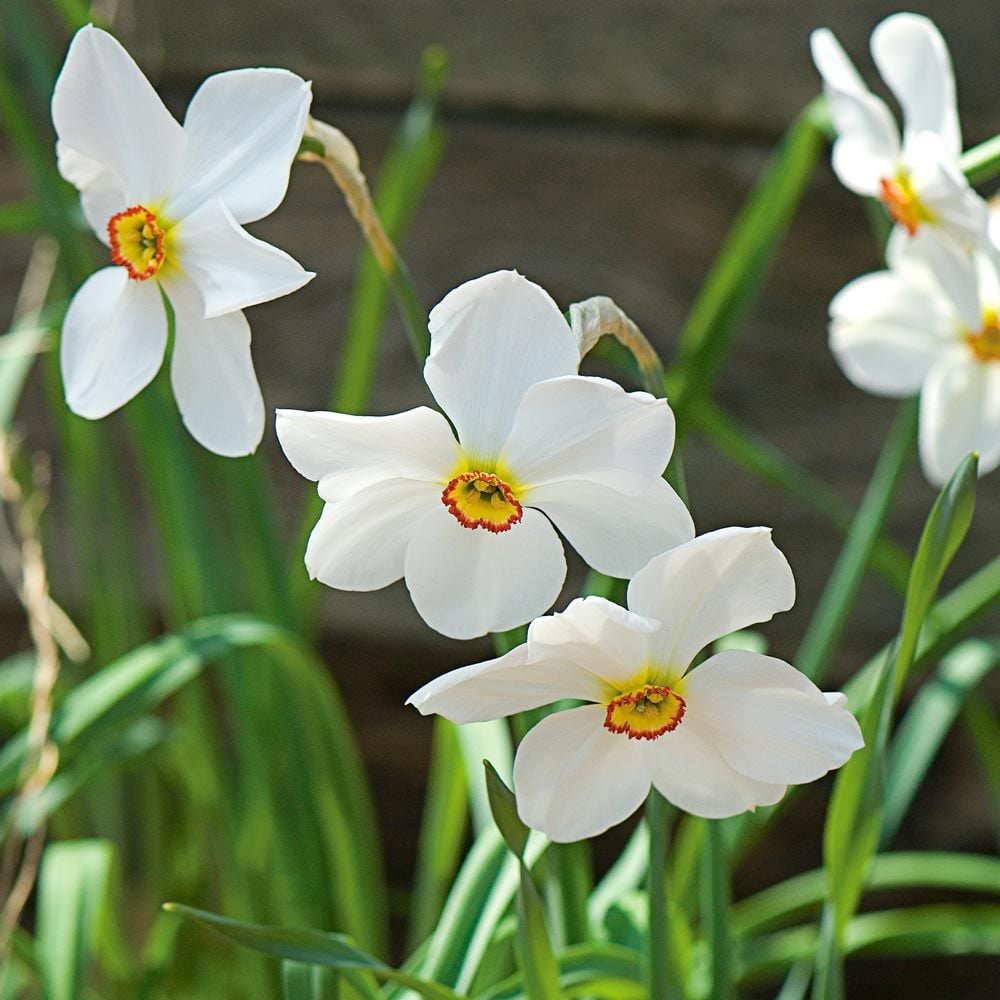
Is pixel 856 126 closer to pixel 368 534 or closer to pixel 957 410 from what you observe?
pixel 957 410

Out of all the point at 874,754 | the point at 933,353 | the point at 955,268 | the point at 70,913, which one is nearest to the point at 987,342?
the point at 933,353

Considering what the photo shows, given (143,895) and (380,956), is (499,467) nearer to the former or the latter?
(380,956)

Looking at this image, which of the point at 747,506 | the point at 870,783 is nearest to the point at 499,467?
the point at 870,783

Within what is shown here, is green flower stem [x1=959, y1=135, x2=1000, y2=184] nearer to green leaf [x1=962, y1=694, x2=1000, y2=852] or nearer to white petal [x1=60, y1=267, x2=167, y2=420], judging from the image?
white petal [x1=60, y1=267, x2=167, y2=420]

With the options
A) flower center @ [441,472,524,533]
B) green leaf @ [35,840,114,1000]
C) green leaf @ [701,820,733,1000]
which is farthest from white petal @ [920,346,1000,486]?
green leaf @ [35,840,114,1000]

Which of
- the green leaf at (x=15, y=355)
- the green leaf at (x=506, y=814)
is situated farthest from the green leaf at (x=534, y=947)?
the green leaf at (x=15, y=355)

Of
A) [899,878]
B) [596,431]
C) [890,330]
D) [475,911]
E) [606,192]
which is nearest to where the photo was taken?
[596,431]
